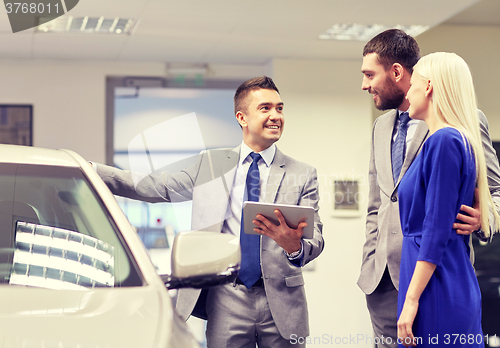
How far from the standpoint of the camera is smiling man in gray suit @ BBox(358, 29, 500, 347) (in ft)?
5.86

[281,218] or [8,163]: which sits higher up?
[8,163]

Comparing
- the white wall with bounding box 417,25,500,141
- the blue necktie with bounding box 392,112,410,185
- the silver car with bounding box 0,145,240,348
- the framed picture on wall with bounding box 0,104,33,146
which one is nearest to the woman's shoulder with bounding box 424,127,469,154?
the blue necktie with bounding box 392,112,410,185

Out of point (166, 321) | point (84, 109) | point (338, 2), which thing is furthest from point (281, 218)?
point (84, 109)

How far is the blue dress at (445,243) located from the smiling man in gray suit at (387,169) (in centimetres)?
30

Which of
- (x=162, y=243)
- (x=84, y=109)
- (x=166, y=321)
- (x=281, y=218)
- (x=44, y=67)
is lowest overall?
(x=162, y=243)

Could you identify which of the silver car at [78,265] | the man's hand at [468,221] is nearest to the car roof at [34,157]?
the silver car at [78,265]

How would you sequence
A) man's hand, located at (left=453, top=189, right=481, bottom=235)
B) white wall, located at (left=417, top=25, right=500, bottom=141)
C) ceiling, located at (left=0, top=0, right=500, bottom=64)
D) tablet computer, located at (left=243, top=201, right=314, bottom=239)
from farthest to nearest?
1. white wall, located at (left=417, top=25, right=500, bottom=141)
2. ceiling, located at (left=0, top=0, right=500, bottom=64)
3. tablet computer, located at (left=243, top=201, right=314, bottom=239)
4. man's hand, located at (left=453, top=189, right=481, bottom=235)

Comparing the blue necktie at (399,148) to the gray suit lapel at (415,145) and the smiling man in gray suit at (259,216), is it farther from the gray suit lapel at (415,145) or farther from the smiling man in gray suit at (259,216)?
the smiling man in gray suit at (259,216)

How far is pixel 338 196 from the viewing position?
489 cm

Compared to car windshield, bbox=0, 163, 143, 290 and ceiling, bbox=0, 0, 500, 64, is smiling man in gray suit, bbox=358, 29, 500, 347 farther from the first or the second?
ceiling, bbox=0, 0, 500, 64

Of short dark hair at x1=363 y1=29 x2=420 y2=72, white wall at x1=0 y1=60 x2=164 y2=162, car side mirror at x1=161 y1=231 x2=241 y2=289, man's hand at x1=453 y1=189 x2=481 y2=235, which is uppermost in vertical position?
white wall at x1=0 y1=60 x2=164 y2=162

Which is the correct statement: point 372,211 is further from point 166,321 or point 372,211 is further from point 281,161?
point 166,321

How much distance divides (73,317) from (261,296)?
102cm

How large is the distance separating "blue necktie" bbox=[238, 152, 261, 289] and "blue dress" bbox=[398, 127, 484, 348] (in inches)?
24.4
